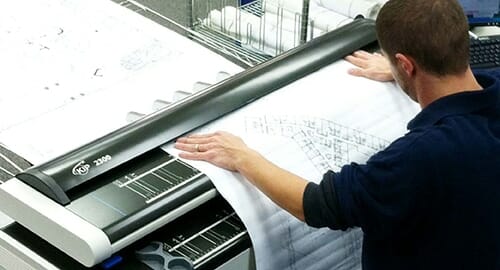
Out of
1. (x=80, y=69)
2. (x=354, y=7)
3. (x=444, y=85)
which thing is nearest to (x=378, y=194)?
(x=444, y=85)

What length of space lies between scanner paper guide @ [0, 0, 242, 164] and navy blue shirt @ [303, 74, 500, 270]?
0.47 m

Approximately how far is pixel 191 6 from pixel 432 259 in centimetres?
99

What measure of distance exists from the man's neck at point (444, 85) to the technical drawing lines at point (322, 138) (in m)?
0.21

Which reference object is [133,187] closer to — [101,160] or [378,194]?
[101,160]

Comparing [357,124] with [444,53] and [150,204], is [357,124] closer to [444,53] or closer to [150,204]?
[444,53]

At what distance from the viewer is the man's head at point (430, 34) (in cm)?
128

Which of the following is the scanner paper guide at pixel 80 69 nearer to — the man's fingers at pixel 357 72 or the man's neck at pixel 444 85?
the man's fingers at pixel 357 72

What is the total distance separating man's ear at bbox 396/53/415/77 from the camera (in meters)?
1.31

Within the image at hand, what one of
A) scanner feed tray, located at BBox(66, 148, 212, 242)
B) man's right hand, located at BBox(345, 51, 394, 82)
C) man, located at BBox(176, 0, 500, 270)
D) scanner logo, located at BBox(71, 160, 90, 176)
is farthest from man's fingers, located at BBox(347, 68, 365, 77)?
scanner logo, located at BBox(71, 160, 90, 176)

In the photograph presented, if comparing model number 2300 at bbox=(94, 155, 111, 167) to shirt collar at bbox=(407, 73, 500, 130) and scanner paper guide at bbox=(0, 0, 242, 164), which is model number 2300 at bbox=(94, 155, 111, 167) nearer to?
scanner paper guide at bbox=(0, 0, 242, 164)

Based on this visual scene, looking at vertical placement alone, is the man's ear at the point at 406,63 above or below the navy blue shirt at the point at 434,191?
above

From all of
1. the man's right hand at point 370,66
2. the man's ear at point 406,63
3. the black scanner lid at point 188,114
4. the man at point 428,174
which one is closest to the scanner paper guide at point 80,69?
the black scanner lid at point 188,114

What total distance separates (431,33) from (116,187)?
52cm

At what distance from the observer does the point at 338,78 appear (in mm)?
1636
